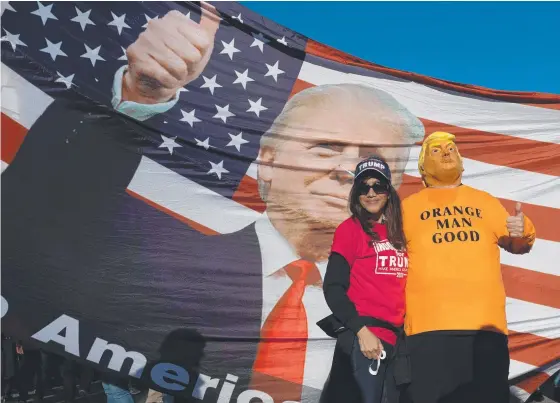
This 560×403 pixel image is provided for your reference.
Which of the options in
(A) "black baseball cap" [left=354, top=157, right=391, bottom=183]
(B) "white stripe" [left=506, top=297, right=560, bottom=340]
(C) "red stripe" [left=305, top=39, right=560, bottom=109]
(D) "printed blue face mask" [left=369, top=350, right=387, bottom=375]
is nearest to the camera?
(D) "printed blue face mask" [left=369, top=350, right=387, bottom=375]

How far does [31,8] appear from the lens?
3756 mm

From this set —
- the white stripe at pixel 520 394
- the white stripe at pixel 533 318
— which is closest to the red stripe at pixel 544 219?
the white stripe at pixel 533 318

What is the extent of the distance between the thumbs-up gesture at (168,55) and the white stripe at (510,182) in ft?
5.21

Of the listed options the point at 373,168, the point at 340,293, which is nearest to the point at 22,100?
the point at 373,168

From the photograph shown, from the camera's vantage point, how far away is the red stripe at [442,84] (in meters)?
4.02

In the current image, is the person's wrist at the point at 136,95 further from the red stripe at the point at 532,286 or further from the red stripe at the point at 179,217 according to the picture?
the red stripe at the point at 532,286

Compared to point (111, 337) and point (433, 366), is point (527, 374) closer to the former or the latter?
point (433, 366)

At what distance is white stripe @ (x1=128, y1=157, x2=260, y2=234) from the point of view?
3.73 m

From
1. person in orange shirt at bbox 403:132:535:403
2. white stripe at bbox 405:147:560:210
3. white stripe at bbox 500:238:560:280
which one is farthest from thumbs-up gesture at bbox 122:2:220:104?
white stripe at bbox 500:238:560:280

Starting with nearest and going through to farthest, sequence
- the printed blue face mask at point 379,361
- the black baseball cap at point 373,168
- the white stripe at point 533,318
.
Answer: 1. the printed blue face mask at point 379,361
2. the black baseball cap at point 373,168
3. the white stripe at point 533,318

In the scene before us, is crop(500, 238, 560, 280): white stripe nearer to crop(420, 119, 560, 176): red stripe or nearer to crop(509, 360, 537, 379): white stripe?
crop(420, 119, 560, 176): red stripe

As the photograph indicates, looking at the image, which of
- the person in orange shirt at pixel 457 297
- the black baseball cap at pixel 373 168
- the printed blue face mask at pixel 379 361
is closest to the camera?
the person in orange shirt at pixel 457 297

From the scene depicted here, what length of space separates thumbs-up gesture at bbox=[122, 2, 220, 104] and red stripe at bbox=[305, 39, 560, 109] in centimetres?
72

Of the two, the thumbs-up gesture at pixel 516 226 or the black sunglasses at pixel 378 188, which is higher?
the black sunglasses at pixel 378 188
